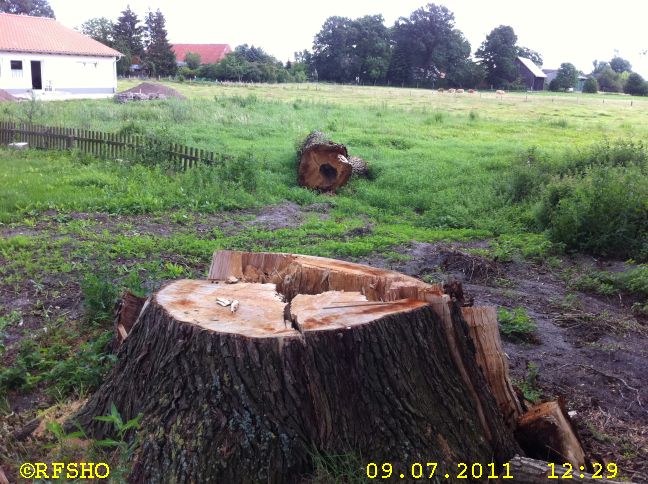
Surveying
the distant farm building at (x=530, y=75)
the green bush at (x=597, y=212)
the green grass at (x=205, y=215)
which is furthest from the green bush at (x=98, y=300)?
the distant farm building at (x=530, y=75)

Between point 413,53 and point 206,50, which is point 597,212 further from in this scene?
point 206,50

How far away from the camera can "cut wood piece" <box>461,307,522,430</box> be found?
3479mm

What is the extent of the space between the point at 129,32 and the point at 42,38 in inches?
1180

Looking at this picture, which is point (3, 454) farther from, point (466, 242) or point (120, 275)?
point (466, 242)

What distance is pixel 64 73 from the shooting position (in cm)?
3938

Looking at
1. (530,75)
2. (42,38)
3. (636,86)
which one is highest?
(530,75)

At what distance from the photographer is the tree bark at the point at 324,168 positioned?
12422mm

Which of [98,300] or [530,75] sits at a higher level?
[530,75]

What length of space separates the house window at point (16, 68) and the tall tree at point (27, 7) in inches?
1663

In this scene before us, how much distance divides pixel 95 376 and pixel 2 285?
105 inches

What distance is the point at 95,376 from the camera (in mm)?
4152

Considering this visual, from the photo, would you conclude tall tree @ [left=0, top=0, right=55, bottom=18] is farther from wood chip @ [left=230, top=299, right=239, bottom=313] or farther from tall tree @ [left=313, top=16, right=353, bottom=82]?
wood chip @ [left=230, top=299, right=239, bottom=313]

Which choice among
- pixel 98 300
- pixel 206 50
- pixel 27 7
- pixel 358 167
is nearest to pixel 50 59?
pixel 358 167

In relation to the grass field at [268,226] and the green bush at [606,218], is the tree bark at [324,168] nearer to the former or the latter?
the grass field at [268,226]
